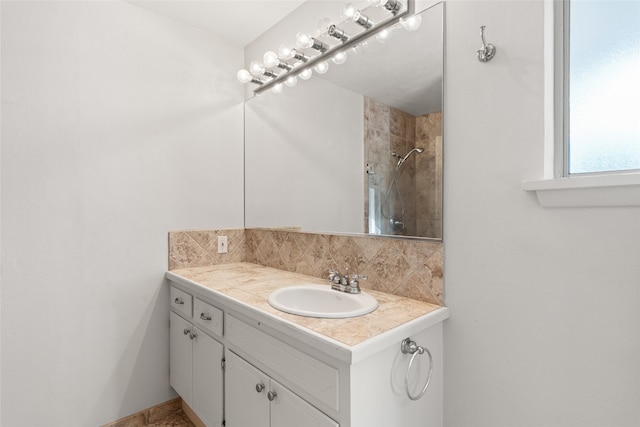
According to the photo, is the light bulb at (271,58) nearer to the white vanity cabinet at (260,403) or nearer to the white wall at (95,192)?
the white wall at (95,192)

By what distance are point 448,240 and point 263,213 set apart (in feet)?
4.20

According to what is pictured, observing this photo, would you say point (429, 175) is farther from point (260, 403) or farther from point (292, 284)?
point (260, 403)

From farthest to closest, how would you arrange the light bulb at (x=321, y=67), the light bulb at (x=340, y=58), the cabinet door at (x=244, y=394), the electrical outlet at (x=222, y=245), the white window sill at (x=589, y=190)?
the electrical outlet at (x=222, y=245) < the light bulb at (x=321, y=67) < the light bulb at (x=340, y=58) < the cabinet door at (x=244, y=394) < the white window sill at (x=589, y=190)

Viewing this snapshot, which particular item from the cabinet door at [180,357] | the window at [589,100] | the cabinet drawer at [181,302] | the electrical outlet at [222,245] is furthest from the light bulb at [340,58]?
the cabinet door at [180,357]

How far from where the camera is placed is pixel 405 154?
1.41 metres

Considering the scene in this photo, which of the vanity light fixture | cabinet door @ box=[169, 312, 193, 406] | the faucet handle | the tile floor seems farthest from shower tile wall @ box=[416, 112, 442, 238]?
the tile floor

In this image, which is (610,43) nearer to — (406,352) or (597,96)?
(597,96)

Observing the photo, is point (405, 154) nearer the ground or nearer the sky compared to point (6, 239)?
nearer the sky

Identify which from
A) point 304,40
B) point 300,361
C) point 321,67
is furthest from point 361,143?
point 300,361

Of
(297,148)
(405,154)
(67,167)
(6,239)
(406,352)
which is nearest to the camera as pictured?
(406,352)

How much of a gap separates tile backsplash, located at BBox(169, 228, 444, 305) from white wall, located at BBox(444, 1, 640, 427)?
0.11 metres

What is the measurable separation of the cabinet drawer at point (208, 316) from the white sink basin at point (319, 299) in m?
0.30

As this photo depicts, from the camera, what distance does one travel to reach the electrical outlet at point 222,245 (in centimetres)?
220

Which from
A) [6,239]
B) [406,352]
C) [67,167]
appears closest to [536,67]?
[406,352]
